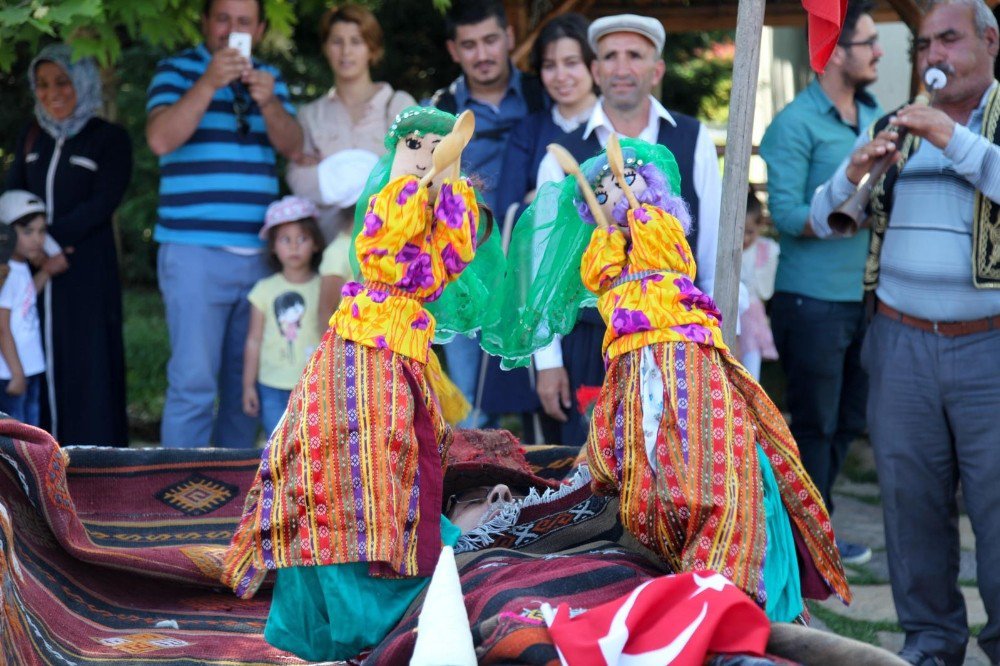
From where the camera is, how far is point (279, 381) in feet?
16.0

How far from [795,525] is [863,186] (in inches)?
49.7

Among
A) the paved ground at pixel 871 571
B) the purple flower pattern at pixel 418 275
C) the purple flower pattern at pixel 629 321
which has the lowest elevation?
the paved ground at pixel 871 571

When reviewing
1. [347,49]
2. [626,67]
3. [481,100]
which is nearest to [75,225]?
[347,49]

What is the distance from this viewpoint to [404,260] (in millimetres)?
2732

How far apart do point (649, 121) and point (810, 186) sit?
36.3 inches

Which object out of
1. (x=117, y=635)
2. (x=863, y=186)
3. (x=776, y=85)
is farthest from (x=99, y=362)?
(x=776, y=85)

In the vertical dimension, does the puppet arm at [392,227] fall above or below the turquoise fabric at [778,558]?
above

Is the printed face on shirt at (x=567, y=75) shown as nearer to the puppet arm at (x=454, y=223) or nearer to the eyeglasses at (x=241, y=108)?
the eyeglasses at (x=241, y=108)

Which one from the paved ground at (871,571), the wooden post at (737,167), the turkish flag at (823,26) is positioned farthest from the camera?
the paved ground at (871,571)

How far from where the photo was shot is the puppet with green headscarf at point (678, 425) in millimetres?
2646

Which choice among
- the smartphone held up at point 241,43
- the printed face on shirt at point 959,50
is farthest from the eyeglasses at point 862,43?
→ the smartphone held up at point 241,43

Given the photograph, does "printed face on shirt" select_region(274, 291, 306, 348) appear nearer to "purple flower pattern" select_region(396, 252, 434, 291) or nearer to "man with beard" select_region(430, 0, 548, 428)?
"man with beard" select_region(430, 0, 548, 428)

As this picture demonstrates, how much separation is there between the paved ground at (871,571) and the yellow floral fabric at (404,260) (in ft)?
7.19

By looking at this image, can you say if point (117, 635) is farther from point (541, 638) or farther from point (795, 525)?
point (795, 525)
